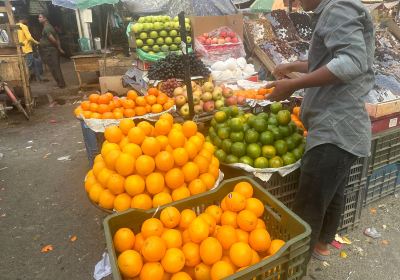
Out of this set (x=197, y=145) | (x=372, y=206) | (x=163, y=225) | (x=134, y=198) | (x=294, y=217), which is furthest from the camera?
(x=372, y=206)

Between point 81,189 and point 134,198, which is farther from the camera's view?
point 81,189

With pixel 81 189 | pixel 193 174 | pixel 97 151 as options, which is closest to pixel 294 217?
pixel 193 174

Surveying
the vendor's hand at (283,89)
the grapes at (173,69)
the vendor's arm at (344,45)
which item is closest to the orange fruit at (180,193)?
the vendor's hand at (283,89)

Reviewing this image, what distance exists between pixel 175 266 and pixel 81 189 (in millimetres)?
3333

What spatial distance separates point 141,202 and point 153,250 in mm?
513

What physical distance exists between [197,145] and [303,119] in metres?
0.88

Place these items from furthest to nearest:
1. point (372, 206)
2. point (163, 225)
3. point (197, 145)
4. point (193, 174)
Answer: point (372, 206) < point (197, 145) < point (193, 174) < point (163, 225)

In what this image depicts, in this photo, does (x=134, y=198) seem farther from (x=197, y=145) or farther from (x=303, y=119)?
(x=303, y=119)

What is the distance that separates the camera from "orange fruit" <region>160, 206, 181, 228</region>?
171 cm

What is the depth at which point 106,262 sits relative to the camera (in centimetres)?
296

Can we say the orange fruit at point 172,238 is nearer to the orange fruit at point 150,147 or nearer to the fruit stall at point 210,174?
the fruit stall at point 210,174

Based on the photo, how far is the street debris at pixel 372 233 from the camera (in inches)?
130

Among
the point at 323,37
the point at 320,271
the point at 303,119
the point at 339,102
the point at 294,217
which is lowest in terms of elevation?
the point at 320,271

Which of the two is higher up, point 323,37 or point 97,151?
point 323,37
